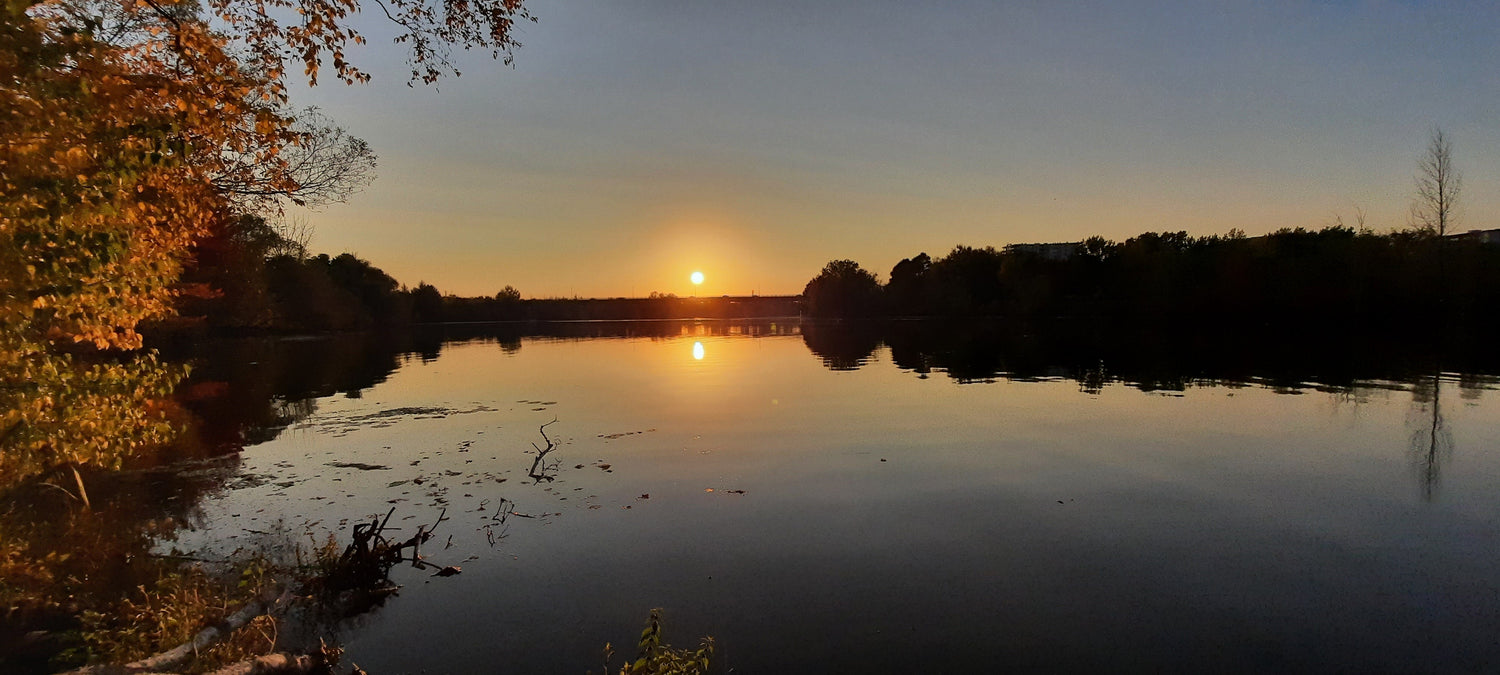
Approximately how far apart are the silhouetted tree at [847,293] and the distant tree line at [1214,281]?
356mm

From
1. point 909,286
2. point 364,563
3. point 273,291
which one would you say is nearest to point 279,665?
point 364,563

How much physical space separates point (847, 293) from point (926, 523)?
570 ft

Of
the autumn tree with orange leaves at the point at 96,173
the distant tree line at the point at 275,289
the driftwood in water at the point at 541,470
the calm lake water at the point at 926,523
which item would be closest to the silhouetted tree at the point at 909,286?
the distant tree line at the point at 275,289

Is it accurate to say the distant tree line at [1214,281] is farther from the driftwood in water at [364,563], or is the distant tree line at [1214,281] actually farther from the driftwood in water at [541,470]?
the driftwood in water at [364,563]

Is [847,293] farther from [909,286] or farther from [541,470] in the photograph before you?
[541,470]

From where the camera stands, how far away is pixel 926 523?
14.3 meters

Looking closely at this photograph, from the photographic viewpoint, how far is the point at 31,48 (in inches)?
292

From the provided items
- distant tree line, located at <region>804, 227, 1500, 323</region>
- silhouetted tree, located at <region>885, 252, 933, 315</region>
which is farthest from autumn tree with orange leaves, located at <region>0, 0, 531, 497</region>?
silhouetted tree, located at <region>885, 252, 933, 315</region>

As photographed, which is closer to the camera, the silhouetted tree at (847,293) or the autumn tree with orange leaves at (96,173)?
the autumn tree with orange leaves at (96,173)

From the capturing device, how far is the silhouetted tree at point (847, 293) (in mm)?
183750

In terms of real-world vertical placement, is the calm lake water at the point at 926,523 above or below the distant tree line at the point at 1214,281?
below

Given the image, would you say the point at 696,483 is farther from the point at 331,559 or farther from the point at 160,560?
the point at 160,560

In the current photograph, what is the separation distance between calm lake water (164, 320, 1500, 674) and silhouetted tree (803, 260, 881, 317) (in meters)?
151

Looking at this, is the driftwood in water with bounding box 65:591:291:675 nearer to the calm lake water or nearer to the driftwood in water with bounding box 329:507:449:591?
the calm lake water
